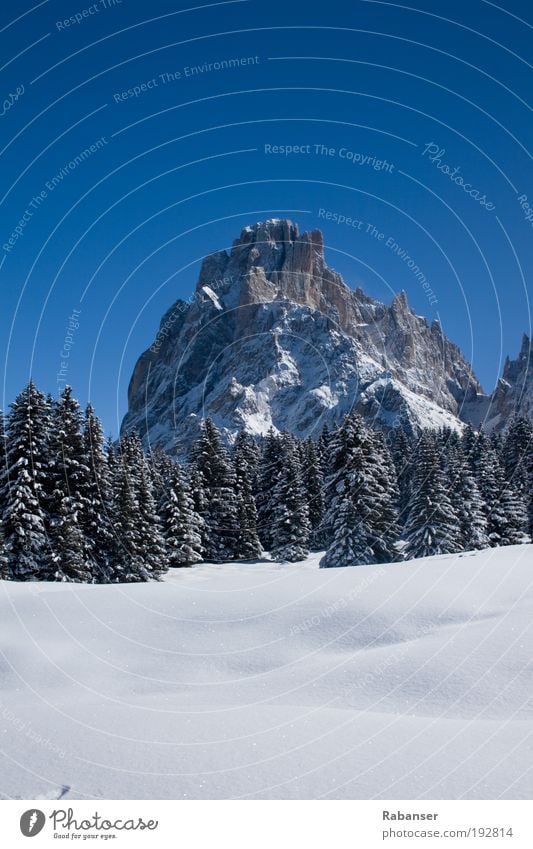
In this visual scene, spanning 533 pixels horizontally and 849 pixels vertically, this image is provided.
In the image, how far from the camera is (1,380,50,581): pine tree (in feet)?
88.2

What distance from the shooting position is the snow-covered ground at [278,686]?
5879 mm

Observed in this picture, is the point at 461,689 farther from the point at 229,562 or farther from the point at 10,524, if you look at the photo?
the point at 229,562

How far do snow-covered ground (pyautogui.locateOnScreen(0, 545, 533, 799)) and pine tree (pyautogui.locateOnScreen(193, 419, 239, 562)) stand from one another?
31580mm

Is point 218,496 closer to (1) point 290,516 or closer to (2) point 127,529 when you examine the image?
(1) point 290,516

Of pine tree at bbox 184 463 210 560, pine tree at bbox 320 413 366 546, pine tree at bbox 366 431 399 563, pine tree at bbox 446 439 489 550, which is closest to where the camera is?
pine tree at bbox 366 431 399 563

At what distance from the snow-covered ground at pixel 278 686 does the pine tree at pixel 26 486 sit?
1428 cm

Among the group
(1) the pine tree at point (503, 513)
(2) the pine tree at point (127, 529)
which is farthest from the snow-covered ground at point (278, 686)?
(1) the pine tree at point (503, 513)

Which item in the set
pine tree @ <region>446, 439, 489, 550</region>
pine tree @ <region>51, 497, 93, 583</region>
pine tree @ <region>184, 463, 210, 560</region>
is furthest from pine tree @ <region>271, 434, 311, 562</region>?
pine tree @ <region>51, 497, 93, 583</region>

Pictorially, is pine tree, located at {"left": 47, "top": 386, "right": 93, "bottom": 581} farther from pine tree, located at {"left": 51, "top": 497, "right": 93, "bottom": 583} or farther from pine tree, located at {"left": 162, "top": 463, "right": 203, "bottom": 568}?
pine tree, located at {"left": 162, "top": 463, "right": 203, "bottom": 568}

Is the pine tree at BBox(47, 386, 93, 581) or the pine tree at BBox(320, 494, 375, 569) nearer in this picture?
the pine tree at BBox(47, 386, 93, 581)

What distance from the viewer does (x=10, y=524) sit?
2689cm
